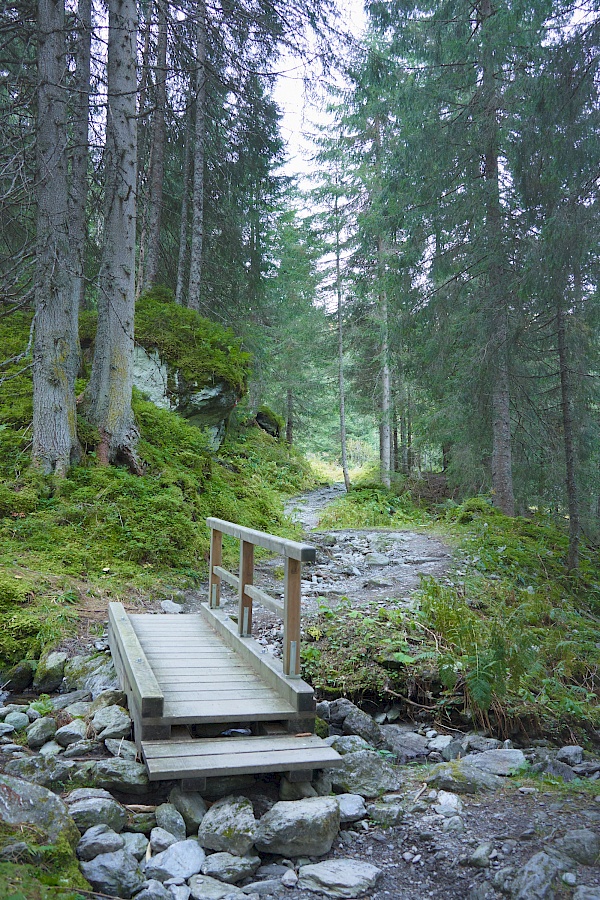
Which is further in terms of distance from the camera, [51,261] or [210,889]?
[51,261]

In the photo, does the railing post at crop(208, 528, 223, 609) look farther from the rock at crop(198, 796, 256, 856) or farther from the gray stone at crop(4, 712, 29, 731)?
the rock at crop(198, 796, 256, 856)

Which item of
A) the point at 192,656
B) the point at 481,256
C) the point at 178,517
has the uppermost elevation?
the point at 481,256

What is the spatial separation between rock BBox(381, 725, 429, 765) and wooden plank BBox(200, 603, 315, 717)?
3.30 feet

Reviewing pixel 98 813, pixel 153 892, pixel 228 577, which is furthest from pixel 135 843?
pixel 228 577

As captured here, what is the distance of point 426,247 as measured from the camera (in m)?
13.1

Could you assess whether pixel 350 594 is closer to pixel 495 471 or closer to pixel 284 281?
pixel 495 471

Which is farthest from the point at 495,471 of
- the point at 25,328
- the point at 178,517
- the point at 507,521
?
the point at 25,328

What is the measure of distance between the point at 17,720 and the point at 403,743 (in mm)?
3008

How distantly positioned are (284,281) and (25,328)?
1247 centimetres

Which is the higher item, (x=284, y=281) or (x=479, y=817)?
(x=284, y=281)

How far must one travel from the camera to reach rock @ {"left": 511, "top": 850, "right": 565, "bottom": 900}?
2.81m

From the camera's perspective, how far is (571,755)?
15.8ft

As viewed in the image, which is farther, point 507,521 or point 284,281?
point 284,281

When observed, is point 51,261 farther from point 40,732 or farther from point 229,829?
point 229,829
